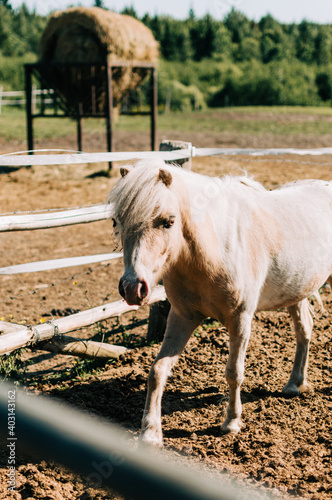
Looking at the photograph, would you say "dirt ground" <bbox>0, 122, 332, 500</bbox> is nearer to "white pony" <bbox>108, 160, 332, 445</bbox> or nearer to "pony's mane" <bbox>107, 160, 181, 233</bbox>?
"white pony" <bbox>108, 160, 332, 445</bbox>

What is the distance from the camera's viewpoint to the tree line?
34.3m

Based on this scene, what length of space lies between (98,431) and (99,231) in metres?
6.50

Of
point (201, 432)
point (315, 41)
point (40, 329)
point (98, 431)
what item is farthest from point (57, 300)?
point (315, 41)

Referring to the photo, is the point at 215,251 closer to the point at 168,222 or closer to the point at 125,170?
the point at 168,222

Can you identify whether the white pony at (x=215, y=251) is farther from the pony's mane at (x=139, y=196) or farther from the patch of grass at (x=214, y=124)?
the patch of grass at (x=214, y=124)

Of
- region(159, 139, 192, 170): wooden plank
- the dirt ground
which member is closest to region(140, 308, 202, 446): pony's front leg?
the dirt ground

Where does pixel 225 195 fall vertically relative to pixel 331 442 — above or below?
above

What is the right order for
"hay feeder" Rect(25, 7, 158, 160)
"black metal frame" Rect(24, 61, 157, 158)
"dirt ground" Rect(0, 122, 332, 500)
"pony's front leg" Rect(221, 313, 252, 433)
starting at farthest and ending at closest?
"hay feeder" Rect(25, 7, 158, 160), "black metal frame" Rect(24, 61, 157, 158), "pony's front leg" Rect(221, 313, 252, 433), "dirt ground" Rect(0, 122, 332, 500)

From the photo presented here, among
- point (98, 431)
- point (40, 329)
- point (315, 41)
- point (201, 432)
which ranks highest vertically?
point (315, 41)

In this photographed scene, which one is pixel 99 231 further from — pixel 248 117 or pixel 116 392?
pixel 248 117

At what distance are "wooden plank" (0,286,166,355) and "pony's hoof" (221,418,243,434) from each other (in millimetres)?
1049

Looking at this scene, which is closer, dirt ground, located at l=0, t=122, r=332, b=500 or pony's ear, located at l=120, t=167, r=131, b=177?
pony's ear, located at l=120, t=167, r=131, b=177

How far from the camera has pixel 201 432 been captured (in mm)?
3047

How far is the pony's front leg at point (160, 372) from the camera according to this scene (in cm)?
280
